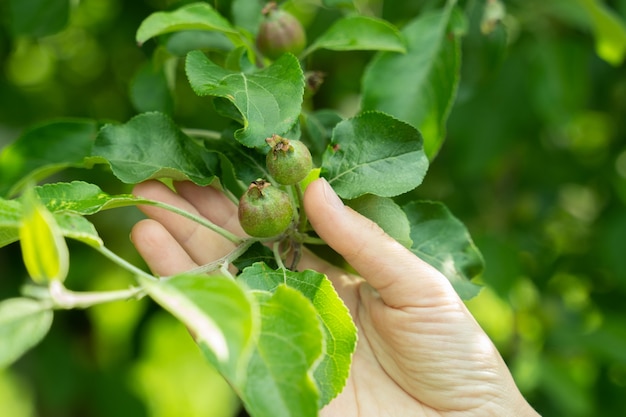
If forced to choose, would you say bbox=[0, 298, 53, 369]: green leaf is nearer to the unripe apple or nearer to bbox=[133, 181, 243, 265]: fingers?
the unripe apple

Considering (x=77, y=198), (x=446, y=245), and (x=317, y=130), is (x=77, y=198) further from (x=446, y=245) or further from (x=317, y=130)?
(x=446, y=245)

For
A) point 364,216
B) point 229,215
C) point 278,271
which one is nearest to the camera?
point 278,271

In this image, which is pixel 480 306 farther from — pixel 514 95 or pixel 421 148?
pixel 421 148

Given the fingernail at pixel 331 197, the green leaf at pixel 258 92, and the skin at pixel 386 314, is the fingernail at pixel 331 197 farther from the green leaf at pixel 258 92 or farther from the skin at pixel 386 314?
the green leaf at pixel 258 92

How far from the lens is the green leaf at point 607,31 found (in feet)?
5.58

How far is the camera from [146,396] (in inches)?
110

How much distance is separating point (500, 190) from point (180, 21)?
6.58 ft

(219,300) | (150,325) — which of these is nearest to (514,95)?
(150,325)

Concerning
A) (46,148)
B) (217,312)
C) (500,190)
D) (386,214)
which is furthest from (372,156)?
(500,190)

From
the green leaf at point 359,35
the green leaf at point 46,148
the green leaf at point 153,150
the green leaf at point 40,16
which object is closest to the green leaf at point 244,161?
the green leaf at point 153,150

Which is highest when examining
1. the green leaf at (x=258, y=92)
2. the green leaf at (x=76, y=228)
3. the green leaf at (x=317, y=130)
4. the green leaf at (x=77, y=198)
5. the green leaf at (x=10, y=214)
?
the green leaf at (x=258, y=92)

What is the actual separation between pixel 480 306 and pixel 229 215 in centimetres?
243

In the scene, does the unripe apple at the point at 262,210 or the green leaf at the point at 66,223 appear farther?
the unripe apple at the point at 262,210

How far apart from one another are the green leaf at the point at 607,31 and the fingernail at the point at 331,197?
93 centimetres
